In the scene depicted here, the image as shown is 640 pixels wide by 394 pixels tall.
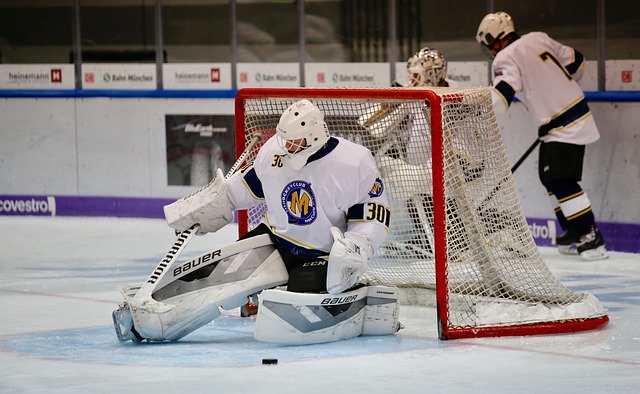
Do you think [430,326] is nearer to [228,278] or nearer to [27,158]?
[228,278]

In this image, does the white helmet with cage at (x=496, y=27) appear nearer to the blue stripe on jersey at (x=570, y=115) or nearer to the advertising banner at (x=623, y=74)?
the blue stripe on jersey at (x=570, y=115)

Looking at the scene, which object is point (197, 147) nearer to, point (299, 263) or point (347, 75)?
point (347, 75)

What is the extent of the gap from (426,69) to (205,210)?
2.19 meters

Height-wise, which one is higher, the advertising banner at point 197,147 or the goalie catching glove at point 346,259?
the advertising banner at point 197,147

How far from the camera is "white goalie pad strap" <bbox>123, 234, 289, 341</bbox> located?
210 inches

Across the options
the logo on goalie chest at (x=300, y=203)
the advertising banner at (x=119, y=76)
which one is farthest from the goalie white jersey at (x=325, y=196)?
the advertising banner at (x=119, y=76)

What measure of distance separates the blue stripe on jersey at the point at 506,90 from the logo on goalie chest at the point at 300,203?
7.27 ft

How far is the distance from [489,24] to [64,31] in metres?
3.38

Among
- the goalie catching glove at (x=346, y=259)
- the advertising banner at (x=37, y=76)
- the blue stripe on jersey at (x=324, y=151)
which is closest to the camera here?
the goalie catching glove at (x=346, y=259)

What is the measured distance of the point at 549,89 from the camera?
24.7 ft

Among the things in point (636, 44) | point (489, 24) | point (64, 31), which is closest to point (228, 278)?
point (489, 24)

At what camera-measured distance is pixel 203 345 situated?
17.6 ft

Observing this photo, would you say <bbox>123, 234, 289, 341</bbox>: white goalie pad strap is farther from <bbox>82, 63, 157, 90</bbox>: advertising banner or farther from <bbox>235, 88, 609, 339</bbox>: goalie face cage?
<bbox>82, 63, 157, 90</bbox>: advertising banner

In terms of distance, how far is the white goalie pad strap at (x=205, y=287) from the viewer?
17.5ft
